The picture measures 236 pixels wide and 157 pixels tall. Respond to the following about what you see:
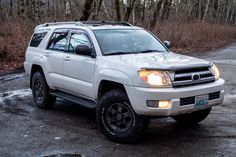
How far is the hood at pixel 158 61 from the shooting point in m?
6.36

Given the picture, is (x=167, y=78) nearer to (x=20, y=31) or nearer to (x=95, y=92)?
(x=95, y=92)

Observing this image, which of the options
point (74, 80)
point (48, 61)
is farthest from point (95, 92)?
point (48, 61)

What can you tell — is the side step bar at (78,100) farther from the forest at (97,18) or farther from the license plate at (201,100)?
the forest at (97,18)

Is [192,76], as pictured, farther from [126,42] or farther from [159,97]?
[126,42]

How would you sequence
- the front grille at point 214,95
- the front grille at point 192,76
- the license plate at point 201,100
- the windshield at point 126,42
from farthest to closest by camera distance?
the windshield at point 126,42 → the front grille at point 214,95 → the license plate at point 201,100 → the front grille at point 192,76

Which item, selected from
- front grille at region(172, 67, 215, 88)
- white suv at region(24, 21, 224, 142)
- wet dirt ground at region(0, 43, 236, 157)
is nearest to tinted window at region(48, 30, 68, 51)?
white suv at region(24, 21, 224, 142)

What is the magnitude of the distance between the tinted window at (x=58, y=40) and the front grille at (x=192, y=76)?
9.26 feet

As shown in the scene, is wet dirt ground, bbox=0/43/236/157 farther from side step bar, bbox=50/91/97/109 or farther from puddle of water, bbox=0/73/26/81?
puddle of water, bbox=0/73/26/81

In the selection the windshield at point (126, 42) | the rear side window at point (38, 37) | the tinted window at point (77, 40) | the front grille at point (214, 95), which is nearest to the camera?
the front grille at point (214, 95)

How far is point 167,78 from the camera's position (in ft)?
20.4

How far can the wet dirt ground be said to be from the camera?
6182 mm

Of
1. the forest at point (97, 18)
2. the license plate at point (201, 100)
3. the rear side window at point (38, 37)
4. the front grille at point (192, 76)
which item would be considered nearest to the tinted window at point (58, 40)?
the rear side window at point (38, 37)

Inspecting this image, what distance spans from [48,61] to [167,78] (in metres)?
3.27

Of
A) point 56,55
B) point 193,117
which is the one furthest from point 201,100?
point 56,55
